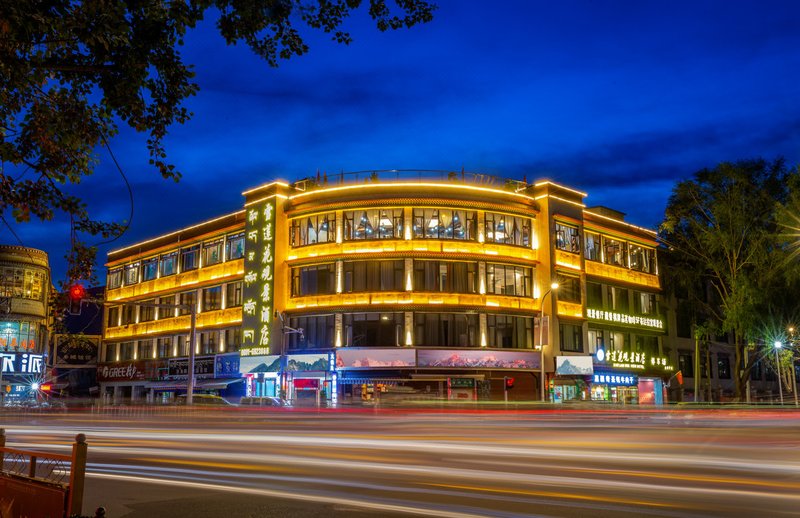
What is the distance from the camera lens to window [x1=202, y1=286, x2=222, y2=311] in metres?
57.2

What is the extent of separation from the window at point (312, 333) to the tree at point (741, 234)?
25140mm

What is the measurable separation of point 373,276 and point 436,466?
3268 cm

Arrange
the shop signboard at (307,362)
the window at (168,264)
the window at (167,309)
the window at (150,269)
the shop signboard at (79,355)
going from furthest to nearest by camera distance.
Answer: the shop signboard at (79,355)
the window at (150,269)
the window at (168,264)
the window at (167,309)
the shop signboard at (307,362)

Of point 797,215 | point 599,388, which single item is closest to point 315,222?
point 599,388

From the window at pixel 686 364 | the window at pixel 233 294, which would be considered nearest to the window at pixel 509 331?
the window at pixel 233 294

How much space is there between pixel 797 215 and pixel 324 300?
95.1ft

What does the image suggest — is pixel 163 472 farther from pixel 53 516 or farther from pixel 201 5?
pixel 201 5

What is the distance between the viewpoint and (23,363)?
63812 mm

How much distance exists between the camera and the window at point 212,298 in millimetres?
57184

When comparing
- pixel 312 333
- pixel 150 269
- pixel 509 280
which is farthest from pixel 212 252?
pixel 509 280

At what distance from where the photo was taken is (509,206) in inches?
1994

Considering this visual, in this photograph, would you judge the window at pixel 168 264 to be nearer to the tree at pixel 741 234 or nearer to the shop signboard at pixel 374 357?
the shop signboard at pixel 374 357

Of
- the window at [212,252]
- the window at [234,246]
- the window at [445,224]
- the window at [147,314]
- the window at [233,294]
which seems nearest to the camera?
the window at [445,224]

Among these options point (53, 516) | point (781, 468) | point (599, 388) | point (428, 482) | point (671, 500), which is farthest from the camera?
point (599, 388)
